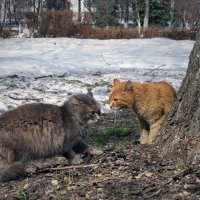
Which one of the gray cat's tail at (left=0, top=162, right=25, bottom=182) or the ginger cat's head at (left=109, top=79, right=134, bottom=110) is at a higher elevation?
the ginger cat's head at (left=109, top=79, right=134, bottom=110)

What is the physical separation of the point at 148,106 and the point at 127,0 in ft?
127

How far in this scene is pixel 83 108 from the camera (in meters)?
5.01

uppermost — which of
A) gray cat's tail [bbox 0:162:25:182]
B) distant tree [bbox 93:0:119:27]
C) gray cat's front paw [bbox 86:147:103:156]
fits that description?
distant tree [bbox 93:0:119:27]

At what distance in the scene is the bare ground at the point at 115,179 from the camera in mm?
3977

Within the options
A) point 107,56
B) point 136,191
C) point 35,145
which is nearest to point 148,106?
point 35,145

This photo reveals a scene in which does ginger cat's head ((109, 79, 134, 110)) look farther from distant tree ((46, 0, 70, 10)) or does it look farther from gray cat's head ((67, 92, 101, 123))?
distant tree ((46, 0, 70, 10))

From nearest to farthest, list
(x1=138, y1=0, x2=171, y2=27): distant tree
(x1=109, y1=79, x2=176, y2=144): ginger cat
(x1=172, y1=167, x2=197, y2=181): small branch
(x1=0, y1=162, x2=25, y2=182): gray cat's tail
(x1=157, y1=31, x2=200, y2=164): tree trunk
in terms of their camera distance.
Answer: (x1=172, y1=167, x2=197, y2=181): small branch, (x1=157, y1=31, x2=200, y2=164): tree trunk, (x1=0, y1=162, x2=25, y2=182): gray cat's tail, (x1=109, y1=79, x2=176, y2=144): ginger cat, (x1=138, y1=0, x2=171, y2=27): distant tree

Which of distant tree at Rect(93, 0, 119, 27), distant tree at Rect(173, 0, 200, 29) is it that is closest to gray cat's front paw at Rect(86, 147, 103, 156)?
distant tree at Rect(173, 0, 200, 29)

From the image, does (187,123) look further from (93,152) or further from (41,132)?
(41,132)

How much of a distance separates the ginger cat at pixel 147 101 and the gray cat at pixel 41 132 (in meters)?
1.38

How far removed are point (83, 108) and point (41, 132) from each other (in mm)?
503

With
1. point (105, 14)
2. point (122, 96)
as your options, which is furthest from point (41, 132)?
point (105, 14)

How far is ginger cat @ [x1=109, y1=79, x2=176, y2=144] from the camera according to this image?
627 centimetres

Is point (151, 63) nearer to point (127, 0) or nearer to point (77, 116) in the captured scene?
point (77, 116)
